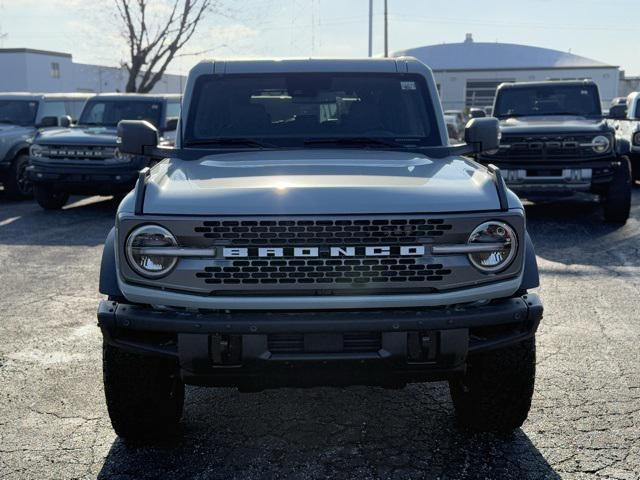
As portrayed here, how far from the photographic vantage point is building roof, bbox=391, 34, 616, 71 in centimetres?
5744

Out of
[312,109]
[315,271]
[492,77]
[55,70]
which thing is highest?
[312,109]

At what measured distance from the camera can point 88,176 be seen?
11461 mm

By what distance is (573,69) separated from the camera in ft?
177

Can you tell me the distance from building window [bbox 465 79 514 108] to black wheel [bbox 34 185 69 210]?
145 ft

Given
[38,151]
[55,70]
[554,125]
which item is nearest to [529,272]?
[554,125]

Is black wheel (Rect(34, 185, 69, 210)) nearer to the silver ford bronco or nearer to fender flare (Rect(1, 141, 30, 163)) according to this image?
fender flare (Rect(1, 141, 30, 163))

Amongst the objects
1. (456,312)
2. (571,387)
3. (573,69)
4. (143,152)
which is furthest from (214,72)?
(573,69)

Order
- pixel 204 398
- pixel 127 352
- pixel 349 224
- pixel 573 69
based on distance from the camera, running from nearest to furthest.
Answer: pixel 349 224 < pixel 127 352 < pixel 204 398 < pixel 573 69

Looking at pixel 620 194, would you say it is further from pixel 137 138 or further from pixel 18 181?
pixel 18 181

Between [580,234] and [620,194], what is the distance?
34.2 inches

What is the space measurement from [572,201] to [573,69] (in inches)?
1760

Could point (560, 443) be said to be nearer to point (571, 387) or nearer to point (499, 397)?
point (499, 397)

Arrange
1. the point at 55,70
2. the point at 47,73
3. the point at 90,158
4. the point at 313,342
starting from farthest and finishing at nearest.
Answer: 1. the point at 55,70
2. the point at 47,73
3. the point at 90,158
4. the point at 313,342

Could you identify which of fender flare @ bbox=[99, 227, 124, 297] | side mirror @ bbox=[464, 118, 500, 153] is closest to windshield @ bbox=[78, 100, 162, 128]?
side mirror @ bbox=[464, 118, 500, 153]
